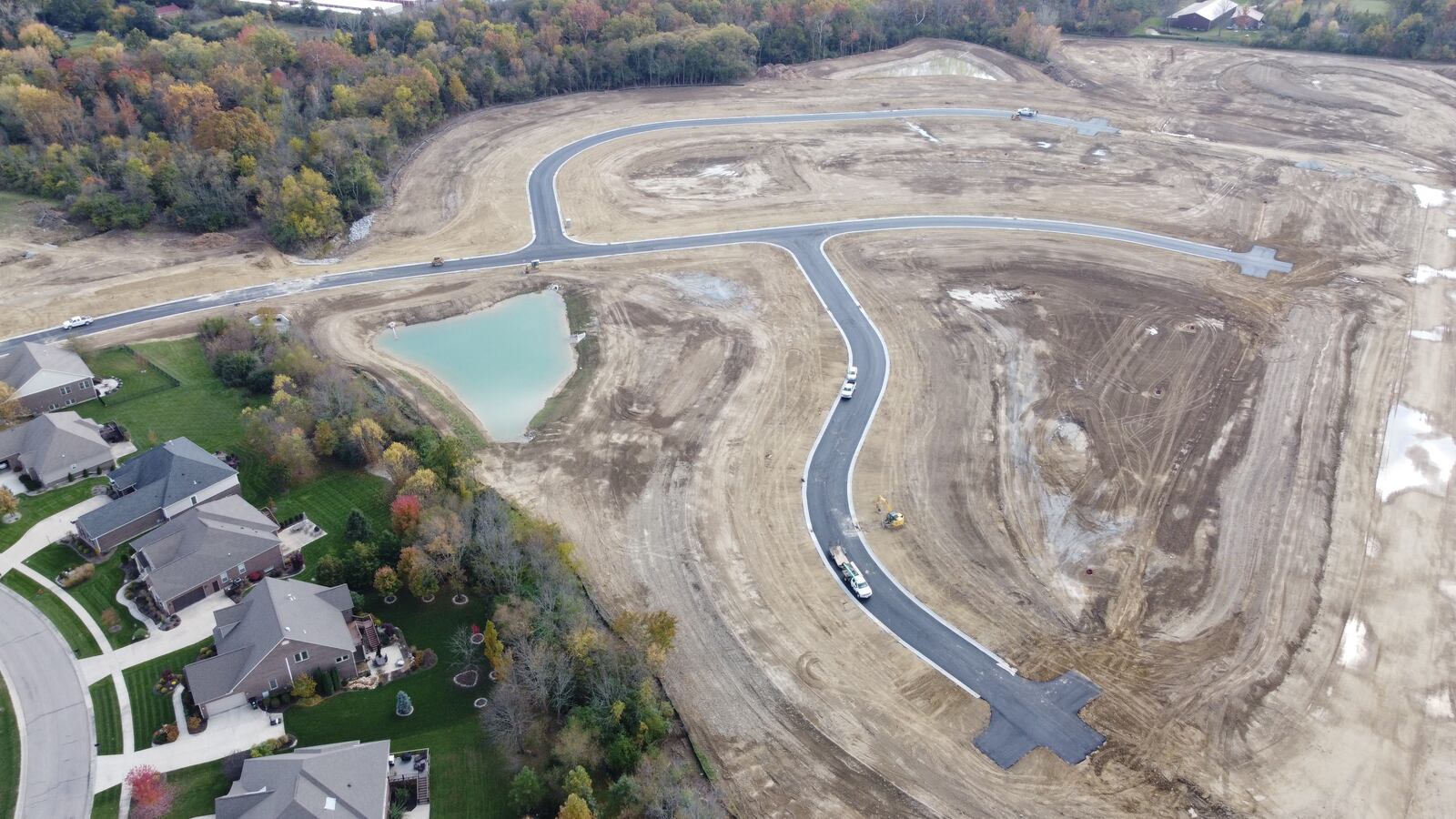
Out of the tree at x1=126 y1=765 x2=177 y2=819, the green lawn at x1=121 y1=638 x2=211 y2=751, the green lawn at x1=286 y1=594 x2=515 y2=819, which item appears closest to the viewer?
the tree at x1=126 y1=765 x2=177 y2=819

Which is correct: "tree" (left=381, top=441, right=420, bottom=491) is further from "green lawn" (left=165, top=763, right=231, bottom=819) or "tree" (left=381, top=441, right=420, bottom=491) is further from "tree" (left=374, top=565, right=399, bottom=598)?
"green lawn" (left=165, top=763, right=231, bottom=819)

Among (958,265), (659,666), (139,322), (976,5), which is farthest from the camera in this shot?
→ (976,5)

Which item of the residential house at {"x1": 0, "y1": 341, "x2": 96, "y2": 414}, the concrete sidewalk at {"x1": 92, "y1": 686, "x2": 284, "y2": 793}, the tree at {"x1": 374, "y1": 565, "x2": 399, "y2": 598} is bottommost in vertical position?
the concrete sidewalk at {"x1": 92, "y1": 686, "x2": 284, "y2": 793}

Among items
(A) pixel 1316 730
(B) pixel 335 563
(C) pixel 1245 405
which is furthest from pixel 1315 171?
(B) pixel 335 563

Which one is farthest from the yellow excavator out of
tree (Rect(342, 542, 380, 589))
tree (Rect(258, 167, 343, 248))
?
tree (Rect(258, 167, 343, 248))

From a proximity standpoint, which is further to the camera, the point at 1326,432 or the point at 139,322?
the point at 139,322

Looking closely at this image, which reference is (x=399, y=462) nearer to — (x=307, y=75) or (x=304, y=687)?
(x=304, y=687)

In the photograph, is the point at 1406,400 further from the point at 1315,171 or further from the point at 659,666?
the point at 659,666

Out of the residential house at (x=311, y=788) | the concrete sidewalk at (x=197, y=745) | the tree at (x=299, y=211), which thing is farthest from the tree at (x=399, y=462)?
the tree at (x=299, y=211)
